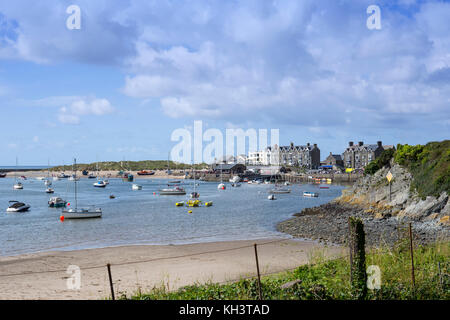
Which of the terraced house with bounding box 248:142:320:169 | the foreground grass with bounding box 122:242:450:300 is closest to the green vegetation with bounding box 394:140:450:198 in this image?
the foreground grass with bounding box 122:242:450:300

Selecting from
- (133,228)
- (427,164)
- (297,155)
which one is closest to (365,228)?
(427,164)

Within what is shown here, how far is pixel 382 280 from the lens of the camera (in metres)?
12.3

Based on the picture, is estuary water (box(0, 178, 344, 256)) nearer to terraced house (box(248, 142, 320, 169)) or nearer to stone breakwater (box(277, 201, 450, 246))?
stone breakwater (box(277, 201, 450, 246))

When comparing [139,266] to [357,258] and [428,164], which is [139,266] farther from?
[428,164]

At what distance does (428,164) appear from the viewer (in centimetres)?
4350

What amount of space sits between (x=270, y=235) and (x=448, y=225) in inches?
575

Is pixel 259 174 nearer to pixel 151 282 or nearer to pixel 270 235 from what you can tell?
pixel 270 235

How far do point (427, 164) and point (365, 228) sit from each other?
48.3ft

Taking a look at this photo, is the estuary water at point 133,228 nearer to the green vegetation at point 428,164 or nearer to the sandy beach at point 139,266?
the sandy beach at point 139,266

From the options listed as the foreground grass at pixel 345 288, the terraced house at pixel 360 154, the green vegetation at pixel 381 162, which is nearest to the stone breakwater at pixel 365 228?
the green vegetation at pixel 381 162

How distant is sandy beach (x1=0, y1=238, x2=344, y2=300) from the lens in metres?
18.5

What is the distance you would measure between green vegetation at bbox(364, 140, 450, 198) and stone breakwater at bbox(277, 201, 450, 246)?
15.0 ft

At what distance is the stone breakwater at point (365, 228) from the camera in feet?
90.6

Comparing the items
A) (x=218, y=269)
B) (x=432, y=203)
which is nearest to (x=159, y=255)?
(x=218, y=269)
